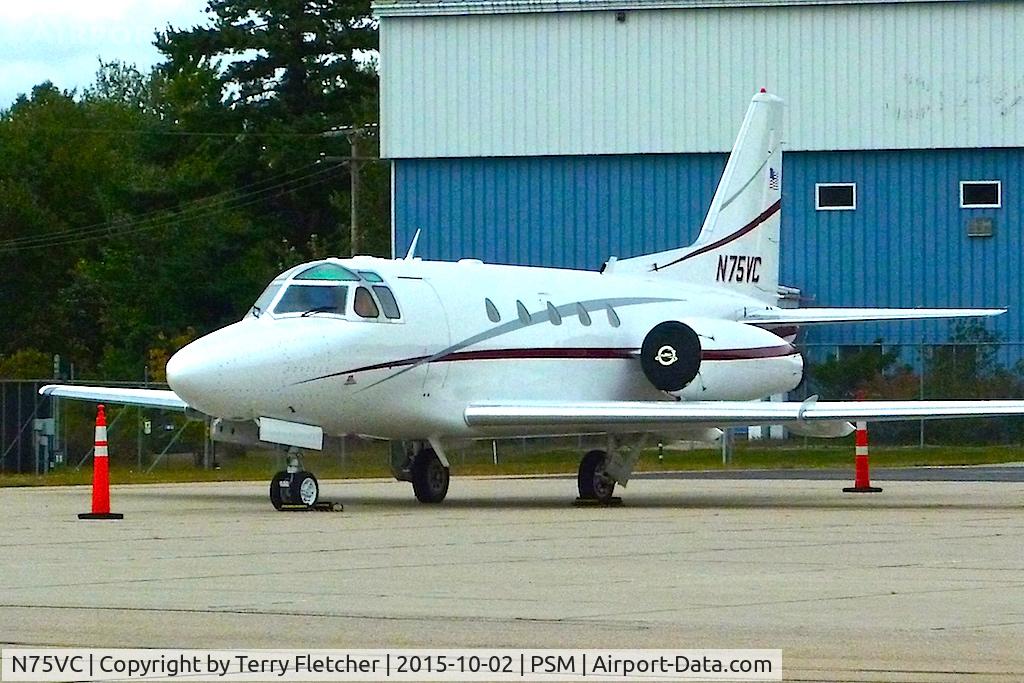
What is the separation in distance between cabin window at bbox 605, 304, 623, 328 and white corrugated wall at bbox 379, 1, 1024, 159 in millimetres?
18273

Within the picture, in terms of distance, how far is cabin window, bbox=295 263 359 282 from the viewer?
2080cm

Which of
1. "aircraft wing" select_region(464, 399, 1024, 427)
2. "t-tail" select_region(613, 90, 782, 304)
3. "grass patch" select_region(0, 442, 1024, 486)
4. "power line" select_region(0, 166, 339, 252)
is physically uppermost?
"power line" select_region(0, 166, 339, 252)

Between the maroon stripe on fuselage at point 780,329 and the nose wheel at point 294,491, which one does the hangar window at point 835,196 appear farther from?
the nose wheel at point 294,491

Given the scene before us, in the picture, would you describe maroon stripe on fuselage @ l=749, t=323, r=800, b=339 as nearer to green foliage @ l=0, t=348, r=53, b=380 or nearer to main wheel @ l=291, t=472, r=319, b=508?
main wheel @ l=291, t=472, r=319, b=508

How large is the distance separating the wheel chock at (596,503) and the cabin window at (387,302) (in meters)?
3.13

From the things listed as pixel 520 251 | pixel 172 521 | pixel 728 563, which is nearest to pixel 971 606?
pixel 728 563

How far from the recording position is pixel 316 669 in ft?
29.3

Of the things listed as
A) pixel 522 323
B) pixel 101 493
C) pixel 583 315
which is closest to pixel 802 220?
pixel 583 315

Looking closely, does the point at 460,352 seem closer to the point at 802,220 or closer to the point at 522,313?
the point at 522,313

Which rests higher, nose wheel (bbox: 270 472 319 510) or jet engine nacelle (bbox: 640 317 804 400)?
jet engine nacelle (bbox: 640 317 804 400)

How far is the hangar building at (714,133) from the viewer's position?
4125 cm

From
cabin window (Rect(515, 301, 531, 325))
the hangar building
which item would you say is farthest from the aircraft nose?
the hangar building

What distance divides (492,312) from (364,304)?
214cm

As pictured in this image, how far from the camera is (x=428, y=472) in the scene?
72.9 feet
